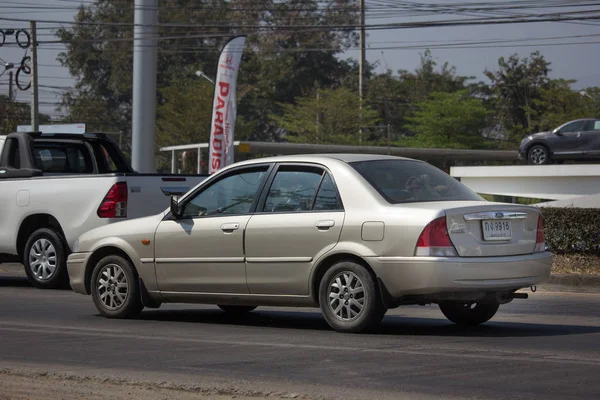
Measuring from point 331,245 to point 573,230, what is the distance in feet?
29.8

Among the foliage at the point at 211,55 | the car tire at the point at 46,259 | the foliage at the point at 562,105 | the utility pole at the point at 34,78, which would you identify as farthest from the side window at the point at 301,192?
the foliage at the point at 211,55

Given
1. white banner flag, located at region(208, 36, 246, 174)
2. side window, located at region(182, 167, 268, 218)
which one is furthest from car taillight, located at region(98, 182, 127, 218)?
white banner flag, located at region(208, 36, 246, 174)

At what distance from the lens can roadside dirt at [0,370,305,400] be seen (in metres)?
6.13

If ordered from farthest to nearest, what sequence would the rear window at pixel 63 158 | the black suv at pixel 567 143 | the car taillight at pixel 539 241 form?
the black suv at pixel 567 143 → the rear window at pixel 63 158 → the car taillight at pixel 539 241

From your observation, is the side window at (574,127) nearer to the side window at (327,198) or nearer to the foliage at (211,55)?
the side window at (327,198)

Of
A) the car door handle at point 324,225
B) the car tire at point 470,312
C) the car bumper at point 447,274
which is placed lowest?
the car tire at point 470,312

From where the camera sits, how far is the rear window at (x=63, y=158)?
15.0 metres

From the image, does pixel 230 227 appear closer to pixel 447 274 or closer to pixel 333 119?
pixel 447 274

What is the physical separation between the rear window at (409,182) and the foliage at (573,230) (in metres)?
7.98

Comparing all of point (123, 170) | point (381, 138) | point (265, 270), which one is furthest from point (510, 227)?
point (381, 138)

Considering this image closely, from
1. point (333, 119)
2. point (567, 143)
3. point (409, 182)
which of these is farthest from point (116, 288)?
point (333, 119)

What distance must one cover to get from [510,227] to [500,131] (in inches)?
2496

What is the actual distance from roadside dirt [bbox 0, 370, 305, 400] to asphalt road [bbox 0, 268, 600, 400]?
15 cm

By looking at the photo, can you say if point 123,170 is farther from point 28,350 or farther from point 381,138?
point 381,138
